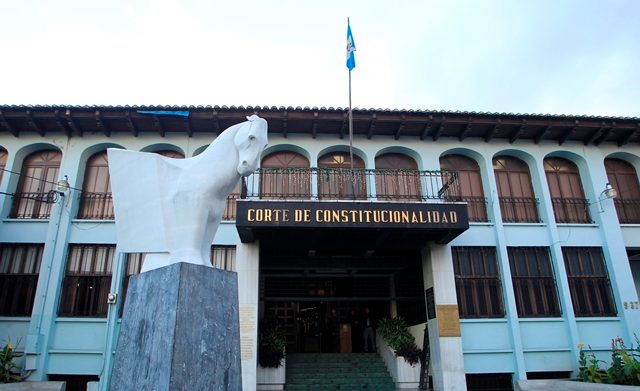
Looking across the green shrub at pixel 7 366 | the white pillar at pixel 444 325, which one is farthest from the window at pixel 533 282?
the green shrub at pixel 7 366

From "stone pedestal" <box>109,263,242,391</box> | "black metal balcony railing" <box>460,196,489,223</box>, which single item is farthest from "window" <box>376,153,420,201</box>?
"stone pedestal" <box>109,263,242,391</box>

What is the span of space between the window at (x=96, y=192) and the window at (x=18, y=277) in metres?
1.78

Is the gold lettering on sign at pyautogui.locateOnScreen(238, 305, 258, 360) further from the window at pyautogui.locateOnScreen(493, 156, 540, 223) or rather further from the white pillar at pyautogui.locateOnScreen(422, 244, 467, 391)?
the window at pyautogui.locateOnScreen(493, 156, 540, 223)

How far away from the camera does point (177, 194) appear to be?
20.1ft

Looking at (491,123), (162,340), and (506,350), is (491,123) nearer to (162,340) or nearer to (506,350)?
(506,350)

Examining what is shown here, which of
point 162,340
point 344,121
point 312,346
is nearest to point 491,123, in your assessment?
point 344,121

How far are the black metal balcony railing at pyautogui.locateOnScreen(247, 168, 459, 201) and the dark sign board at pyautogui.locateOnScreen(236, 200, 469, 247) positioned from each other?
2.11m

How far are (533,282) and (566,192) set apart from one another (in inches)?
146

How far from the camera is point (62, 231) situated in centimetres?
1429

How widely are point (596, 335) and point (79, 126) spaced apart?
17791mm

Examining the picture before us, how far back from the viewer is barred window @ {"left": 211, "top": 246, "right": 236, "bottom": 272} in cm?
1423

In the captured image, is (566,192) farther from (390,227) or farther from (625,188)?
(390,227)

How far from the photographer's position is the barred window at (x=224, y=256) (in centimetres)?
1423

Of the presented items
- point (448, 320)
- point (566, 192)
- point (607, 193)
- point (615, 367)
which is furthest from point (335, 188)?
point (615, 367)
